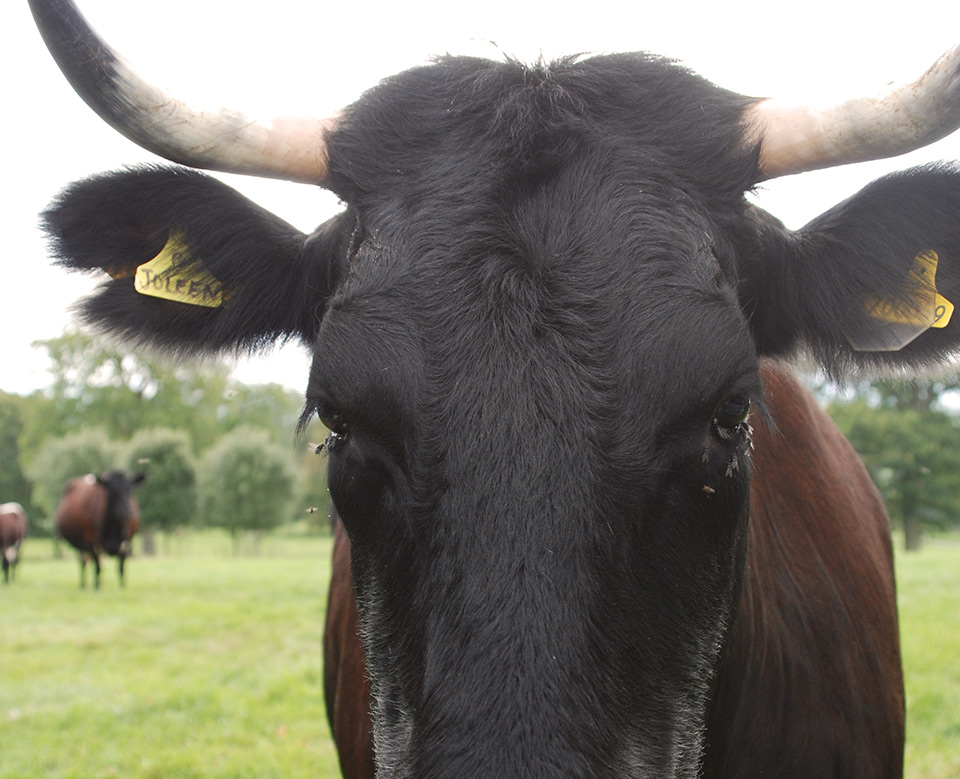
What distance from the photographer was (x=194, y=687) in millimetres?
8523

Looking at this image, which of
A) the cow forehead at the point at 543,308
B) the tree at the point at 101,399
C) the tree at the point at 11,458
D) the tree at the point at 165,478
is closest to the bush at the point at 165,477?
the tree at the point at 165,478

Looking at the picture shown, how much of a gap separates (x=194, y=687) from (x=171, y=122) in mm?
7701

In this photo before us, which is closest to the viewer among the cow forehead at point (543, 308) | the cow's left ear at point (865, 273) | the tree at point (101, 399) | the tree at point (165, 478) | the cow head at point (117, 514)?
the cow forehead at point (543, 308)

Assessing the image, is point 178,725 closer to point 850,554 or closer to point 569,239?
point 850,554

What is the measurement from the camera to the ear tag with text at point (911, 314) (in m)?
2.46

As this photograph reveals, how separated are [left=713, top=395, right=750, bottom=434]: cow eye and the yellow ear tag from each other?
5.58 feet

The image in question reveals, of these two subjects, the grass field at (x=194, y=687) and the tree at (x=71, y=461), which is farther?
the tree at (x=71, y=461)

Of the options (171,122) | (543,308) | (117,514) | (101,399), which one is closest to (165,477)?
(101,399)

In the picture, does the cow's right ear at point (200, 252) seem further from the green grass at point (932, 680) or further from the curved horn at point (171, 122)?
the green grass at point (932, 680)

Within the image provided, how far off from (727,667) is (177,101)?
231 centimetres

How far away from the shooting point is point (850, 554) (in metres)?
3.32

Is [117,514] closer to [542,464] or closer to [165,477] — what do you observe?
[542,464]

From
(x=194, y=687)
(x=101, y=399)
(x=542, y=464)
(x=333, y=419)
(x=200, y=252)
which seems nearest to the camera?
(x=542, y=464)

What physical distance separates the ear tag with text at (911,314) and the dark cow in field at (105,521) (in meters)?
20.4
